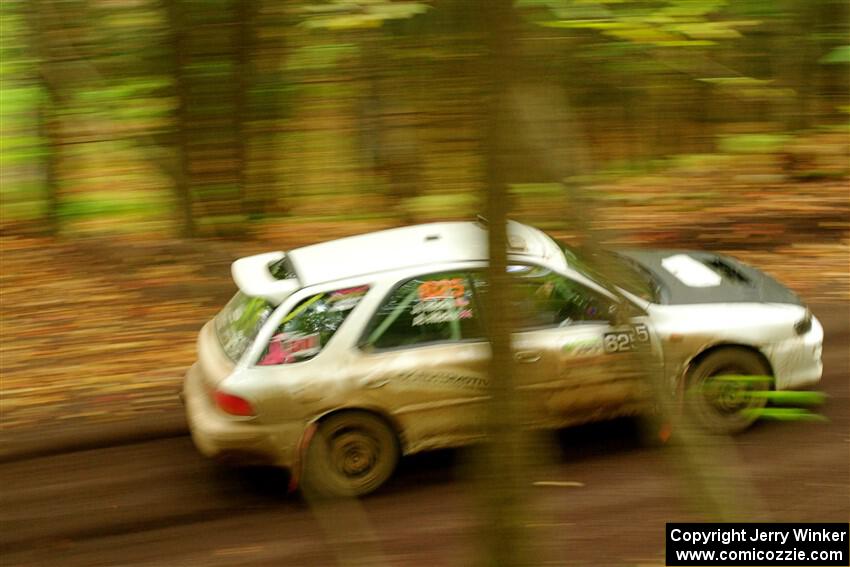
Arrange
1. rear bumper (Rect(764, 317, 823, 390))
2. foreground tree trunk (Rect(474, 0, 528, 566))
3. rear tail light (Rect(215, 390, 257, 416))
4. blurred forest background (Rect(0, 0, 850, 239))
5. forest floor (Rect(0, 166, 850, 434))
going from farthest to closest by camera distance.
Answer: forest floor (Rect(0, 166, 850, 434)) < rear bumper (Rect(764, 317, 823, 390)) < rear tail light (Rect(215, 390, 257, 416)) < blurred forest background (Rect(0, 0, 850, 239)) < foreground tree trunk (Rect(474, 0, 528, 566))

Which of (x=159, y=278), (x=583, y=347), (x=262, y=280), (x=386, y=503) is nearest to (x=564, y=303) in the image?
(x=583, y=347)

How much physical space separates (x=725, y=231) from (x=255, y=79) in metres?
7.11

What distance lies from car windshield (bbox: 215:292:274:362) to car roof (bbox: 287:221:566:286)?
353 millimetres

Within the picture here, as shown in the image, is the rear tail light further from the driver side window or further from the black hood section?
the black hood section

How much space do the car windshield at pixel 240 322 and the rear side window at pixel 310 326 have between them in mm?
173

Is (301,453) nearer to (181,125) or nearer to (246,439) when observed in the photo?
(246,439)

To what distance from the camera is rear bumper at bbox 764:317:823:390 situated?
6398 mm

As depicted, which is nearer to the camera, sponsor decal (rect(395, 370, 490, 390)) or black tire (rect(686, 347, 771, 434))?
black tire (rect(686, 347, 771, 434))

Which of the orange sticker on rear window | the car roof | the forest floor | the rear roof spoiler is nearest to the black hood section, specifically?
the forest floor

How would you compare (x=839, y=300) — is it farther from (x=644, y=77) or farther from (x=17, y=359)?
(x=17, y=359)

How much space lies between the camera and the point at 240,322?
6.25 metres

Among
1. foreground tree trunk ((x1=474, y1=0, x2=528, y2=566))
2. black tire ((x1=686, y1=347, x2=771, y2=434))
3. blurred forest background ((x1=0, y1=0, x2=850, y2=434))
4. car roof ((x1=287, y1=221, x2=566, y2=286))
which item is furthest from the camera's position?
car roof ((x1=287, y1=221, x2=566, y2=286))

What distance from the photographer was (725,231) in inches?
439

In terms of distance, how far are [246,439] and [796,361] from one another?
3866mm
